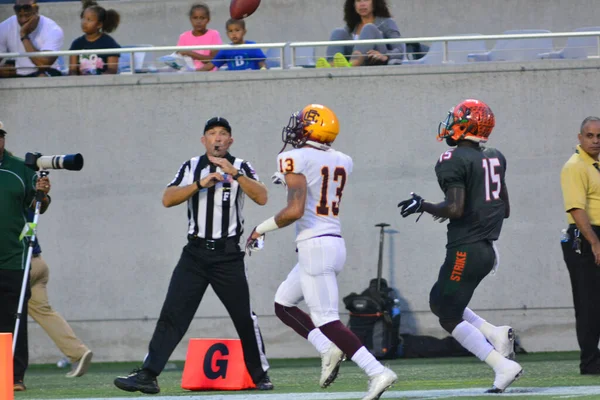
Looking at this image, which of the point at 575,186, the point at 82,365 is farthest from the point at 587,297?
the point at 82,365

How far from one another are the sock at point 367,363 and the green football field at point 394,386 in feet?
1.56

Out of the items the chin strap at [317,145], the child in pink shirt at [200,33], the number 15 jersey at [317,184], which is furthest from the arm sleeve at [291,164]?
the child in pink shirt at [200,33]

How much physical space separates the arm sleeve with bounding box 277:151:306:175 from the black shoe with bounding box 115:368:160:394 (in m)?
1.66

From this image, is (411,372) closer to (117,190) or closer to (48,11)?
(117,190)

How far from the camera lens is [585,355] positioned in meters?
7.86

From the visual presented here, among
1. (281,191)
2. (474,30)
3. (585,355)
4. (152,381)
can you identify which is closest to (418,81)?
(281,191)

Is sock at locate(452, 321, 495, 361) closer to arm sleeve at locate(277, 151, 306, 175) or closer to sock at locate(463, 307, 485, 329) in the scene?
sock at locate(463, 307, 485, 329)

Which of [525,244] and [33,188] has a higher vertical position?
[33,188]

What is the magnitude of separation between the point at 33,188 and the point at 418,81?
4.39m

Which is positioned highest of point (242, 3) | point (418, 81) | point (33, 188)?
point (242, 3)

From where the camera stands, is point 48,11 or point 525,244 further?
point 48,11

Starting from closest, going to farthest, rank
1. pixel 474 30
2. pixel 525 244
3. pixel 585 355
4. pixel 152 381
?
pixel 152 381 → pixel 585 355 → pixel 525 244 → pixel 474 30

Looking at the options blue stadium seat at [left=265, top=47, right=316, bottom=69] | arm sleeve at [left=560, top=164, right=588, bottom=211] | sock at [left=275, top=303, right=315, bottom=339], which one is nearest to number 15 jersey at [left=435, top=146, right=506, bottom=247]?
sock at [left=275, top=303, right=315, bottom=339]

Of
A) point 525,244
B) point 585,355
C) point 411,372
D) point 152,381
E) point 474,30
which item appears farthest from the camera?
point 474,30
